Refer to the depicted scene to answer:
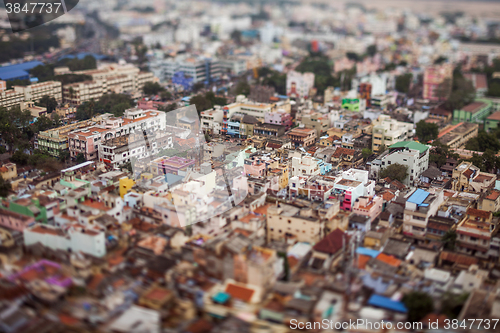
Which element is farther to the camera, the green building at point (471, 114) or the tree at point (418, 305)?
the green building at point (471, 114)

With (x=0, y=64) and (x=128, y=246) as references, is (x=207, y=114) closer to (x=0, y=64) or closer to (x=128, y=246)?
(x=128, y=246)

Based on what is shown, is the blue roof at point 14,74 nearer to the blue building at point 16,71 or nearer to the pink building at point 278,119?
the blue building at point 16,71

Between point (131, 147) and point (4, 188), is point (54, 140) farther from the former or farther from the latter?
point (4, 188)

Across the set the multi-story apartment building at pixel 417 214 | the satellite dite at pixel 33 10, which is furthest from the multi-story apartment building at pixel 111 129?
the multi-story apartment building at pixel 417 214

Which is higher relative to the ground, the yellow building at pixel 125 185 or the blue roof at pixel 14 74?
the blue roof at pixel 14 74

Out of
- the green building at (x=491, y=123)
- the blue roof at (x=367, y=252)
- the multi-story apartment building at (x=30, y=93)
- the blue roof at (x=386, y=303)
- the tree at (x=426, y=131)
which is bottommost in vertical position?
the green building at (x=491, y=123)

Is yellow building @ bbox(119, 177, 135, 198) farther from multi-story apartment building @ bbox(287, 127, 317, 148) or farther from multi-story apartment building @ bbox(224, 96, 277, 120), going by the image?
multi-story apartment building @ bbox(224, 96, 277, 120)
